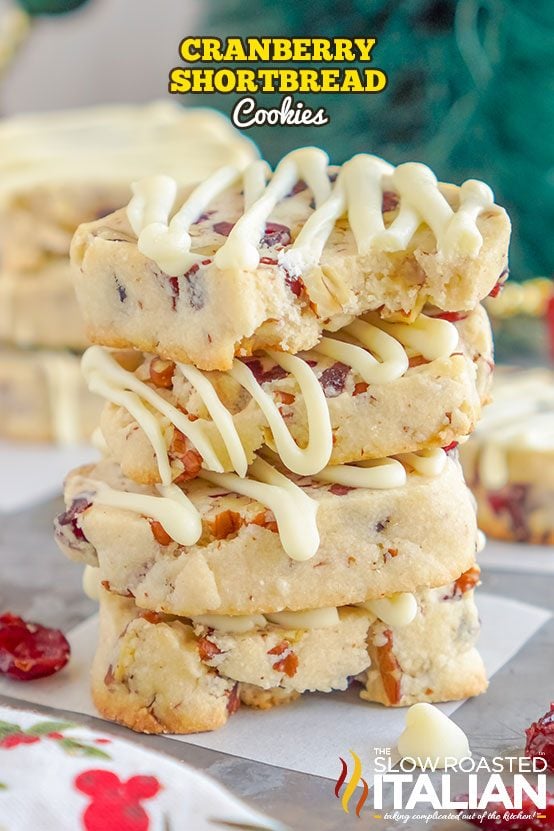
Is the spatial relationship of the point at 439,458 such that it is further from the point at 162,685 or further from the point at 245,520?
the point at 162,685

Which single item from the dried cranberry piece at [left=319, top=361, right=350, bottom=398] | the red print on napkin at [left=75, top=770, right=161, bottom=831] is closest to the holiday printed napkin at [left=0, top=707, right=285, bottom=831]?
the red print on napkin at [left=75, top=770, right=161, bottom=831]

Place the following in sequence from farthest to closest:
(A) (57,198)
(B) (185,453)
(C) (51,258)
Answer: (C) (51,258)
(A) (57,198)
(B) (185,453)

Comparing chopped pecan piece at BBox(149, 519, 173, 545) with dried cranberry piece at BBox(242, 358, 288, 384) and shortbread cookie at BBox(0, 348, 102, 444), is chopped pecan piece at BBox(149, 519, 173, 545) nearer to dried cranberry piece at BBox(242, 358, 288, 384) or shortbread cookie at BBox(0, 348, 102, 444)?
dried cranberry piece at BBox(242, 358, 288, 384)

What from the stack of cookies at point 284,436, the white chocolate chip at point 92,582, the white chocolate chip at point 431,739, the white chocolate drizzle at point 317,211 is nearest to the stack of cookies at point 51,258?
the white chocolate drizzle at point 317,211

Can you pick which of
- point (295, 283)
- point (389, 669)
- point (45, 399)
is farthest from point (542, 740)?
point (45, 399)

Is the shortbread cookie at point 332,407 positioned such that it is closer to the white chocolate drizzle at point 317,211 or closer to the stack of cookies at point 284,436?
the stack of cookies at point 284,436

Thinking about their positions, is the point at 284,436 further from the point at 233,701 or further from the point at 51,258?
the point at 51,258
